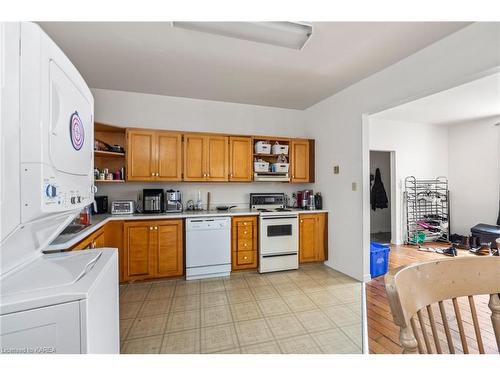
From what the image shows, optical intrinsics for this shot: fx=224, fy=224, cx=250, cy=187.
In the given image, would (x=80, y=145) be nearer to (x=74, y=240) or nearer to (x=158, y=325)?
(x=74, y=240)

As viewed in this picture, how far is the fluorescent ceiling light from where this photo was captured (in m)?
1.74

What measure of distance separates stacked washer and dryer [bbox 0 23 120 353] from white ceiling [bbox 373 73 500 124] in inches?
141

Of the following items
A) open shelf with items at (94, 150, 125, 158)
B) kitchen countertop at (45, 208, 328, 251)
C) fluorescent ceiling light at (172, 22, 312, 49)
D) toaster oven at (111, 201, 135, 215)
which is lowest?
kitchen countertop at (45, 208, 328, 251)

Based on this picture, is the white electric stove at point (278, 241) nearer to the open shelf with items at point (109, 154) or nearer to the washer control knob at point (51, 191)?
the open shelf with items at point (109, 154)

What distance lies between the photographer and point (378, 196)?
5078mm

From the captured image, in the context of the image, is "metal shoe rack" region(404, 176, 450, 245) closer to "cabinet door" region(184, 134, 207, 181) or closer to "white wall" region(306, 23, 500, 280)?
"white wall" region(306, 23, 500, 280)

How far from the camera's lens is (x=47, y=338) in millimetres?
797

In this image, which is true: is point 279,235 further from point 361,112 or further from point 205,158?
point 361,112

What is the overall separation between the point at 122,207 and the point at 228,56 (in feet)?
7.64

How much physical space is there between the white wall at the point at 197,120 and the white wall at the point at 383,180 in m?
2.76

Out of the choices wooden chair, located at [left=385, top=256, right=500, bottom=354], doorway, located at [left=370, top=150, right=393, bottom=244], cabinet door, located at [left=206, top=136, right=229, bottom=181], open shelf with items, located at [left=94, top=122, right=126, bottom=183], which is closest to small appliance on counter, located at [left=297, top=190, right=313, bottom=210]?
cabinet door, located at [left=206, top=136, right=229, bottom=181]

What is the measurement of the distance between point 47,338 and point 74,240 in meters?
0.99

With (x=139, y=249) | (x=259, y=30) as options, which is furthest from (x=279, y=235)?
(x=259, y=30)
